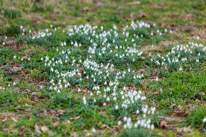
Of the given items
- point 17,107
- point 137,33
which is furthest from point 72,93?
point 137,33

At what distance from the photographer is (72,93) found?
4.89 m

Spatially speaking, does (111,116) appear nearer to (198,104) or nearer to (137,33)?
(198,104)

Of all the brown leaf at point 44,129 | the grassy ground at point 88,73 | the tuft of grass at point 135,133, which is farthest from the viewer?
the grassy ground at point 88,73

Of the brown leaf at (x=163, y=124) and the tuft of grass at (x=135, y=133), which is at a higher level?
the tuft of grass at (x=135, y=133)

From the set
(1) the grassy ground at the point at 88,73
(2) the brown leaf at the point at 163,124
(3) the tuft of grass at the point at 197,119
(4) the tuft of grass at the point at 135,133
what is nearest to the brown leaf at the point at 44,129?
(1) the grassy ground at the point at 88,73

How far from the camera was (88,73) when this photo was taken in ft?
18.2

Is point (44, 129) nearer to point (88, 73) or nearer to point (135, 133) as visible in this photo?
point (135, 133)

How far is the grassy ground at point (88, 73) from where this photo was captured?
4.02m

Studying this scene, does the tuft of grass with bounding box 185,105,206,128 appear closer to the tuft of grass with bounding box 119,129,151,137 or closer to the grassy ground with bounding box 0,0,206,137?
the grassy ground with bounding box 0,0,206,137

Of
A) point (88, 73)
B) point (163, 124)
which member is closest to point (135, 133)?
point (163, 124)

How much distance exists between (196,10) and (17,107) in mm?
7140

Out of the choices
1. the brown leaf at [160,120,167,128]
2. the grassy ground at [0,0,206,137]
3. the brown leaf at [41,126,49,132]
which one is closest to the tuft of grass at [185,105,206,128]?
the grassy ground at [0,0,206,137]

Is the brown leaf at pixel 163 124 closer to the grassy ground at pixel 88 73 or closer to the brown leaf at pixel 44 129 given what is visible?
the grassy ground at pixel 88 73

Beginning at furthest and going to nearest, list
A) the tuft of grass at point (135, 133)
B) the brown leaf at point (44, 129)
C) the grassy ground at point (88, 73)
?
the grassy ground at point (88, 73), the brown leaf at point (44, 129), the tuft of grass at point (135, 133)
